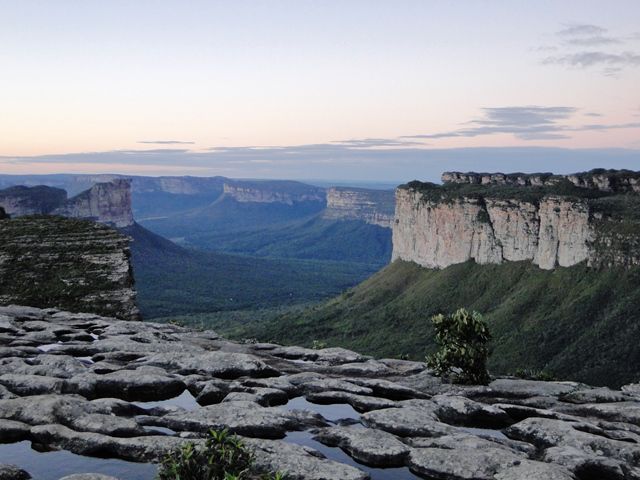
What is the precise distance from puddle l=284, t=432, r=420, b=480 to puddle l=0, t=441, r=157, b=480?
617 cm

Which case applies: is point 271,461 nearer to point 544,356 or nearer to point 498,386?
point 498,386

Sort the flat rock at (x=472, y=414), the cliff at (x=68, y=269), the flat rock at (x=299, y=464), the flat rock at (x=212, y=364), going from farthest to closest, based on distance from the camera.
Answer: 1. the cliff at (x=68, y=269)
2. the flat rock at (x=212, y=364)
3. the flat rock at (x=472, y=414)
4. the flat rock at (x=299, y=464)

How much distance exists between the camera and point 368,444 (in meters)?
25.2

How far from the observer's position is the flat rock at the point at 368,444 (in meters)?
24.5

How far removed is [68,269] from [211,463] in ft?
170

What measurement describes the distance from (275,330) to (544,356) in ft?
244

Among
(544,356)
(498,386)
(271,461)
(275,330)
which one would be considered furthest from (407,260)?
(271,461)

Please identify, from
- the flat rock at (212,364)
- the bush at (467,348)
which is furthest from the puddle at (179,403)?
the bush at (467,348)

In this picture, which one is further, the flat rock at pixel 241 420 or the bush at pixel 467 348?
the bush at pixel 467 348

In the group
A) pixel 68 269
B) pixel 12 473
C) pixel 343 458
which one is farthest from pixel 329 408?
pixel 68 269

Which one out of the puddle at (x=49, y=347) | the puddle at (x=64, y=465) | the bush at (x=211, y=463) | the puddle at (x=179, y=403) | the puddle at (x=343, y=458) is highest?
the bush at (x=211, y=463)

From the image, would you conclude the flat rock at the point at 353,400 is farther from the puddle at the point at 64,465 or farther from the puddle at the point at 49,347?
the puddle at the point at 49,347

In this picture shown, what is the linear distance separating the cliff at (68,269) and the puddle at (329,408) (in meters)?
34.9

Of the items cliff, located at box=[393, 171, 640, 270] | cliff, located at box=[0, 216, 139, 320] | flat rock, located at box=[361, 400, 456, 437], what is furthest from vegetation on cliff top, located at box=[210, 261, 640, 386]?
flat rock, located at box=[361, 400, 456, 437]
